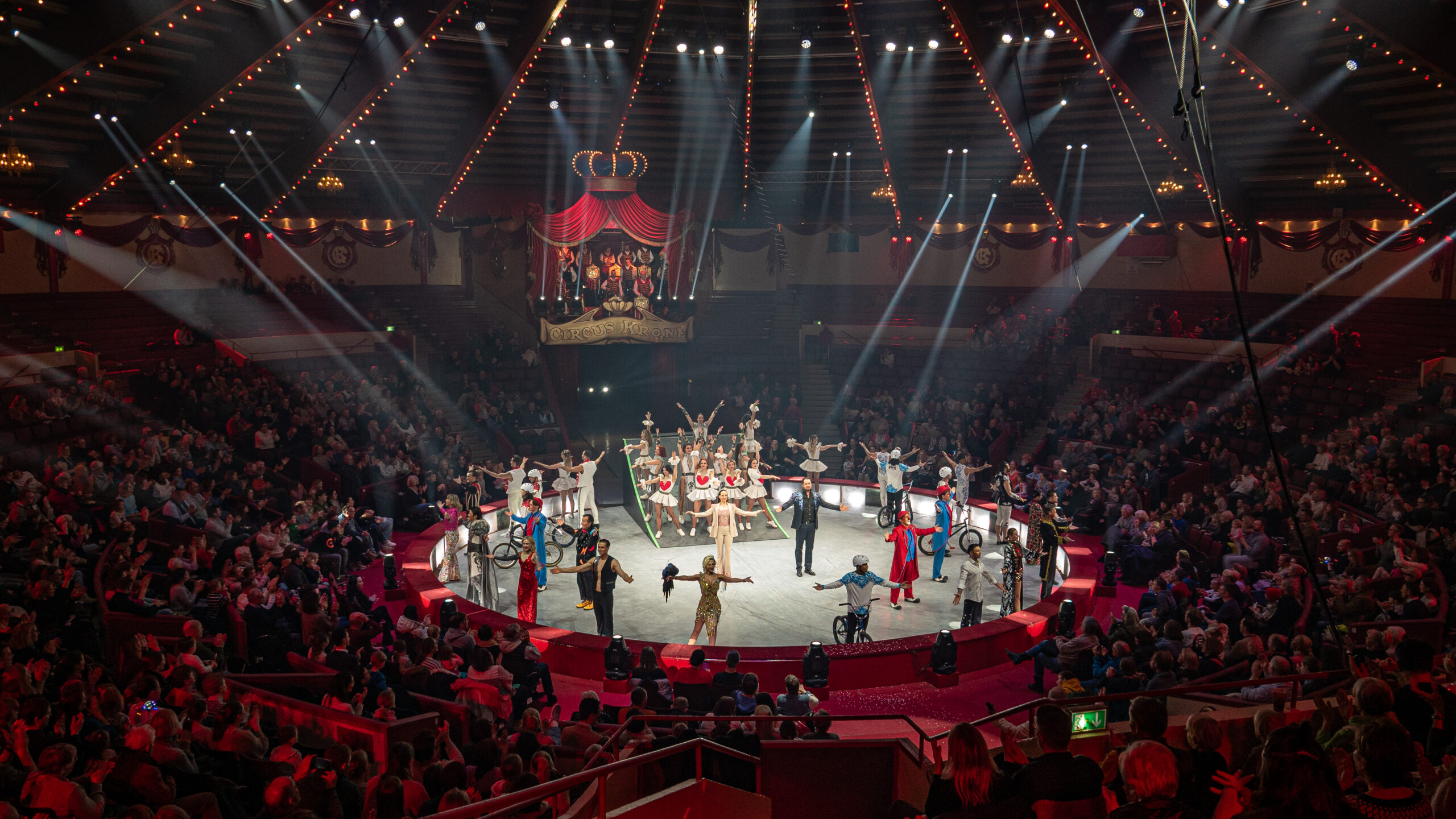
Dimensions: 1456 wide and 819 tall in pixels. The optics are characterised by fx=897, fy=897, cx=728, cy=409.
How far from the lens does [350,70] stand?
50.6 feet

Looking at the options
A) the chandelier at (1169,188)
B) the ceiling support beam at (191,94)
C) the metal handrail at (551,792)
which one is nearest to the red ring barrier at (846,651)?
the metal handrail at (551,792)

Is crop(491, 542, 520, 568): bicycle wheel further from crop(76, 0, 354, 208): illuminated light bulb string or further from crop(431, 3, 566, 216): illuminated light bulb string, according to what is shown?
crop(431, 3, 566, 216): illuminated light bulb string

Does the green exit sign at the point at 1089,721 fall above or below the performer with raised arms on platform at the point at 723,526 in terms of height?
below

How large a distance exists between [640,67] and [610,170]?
3.71m

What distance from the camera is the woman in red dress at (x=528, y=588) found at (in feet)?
36.3

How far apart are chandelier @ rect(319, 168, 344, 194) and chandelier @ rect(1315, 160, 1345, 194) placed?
2112cm

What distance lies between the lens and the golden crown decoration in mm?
19734

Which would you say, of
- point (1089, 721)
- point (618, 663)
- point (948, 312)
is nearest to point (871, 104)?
point (948, 312)

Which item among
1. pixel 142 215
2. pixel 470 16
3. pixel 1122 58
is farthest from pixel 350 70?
pixel 1122 58

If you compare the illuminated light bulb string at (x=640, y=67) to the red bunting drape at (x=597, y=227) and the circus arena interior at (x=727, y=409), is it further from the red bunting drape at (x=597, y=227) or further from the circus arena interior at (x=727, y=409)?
the red bunting drape at (x=597, y=227)

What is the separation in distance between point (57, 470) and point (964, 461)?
46.7 ft

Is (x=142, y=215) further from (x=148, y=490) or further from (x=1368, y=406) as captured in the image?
(x=1368, y=406)

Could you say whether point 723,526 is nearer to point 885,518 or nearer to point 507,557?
point 507,557

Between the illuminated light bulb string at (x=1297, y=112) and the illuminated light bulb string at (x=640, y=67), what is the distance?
28.0 ft
